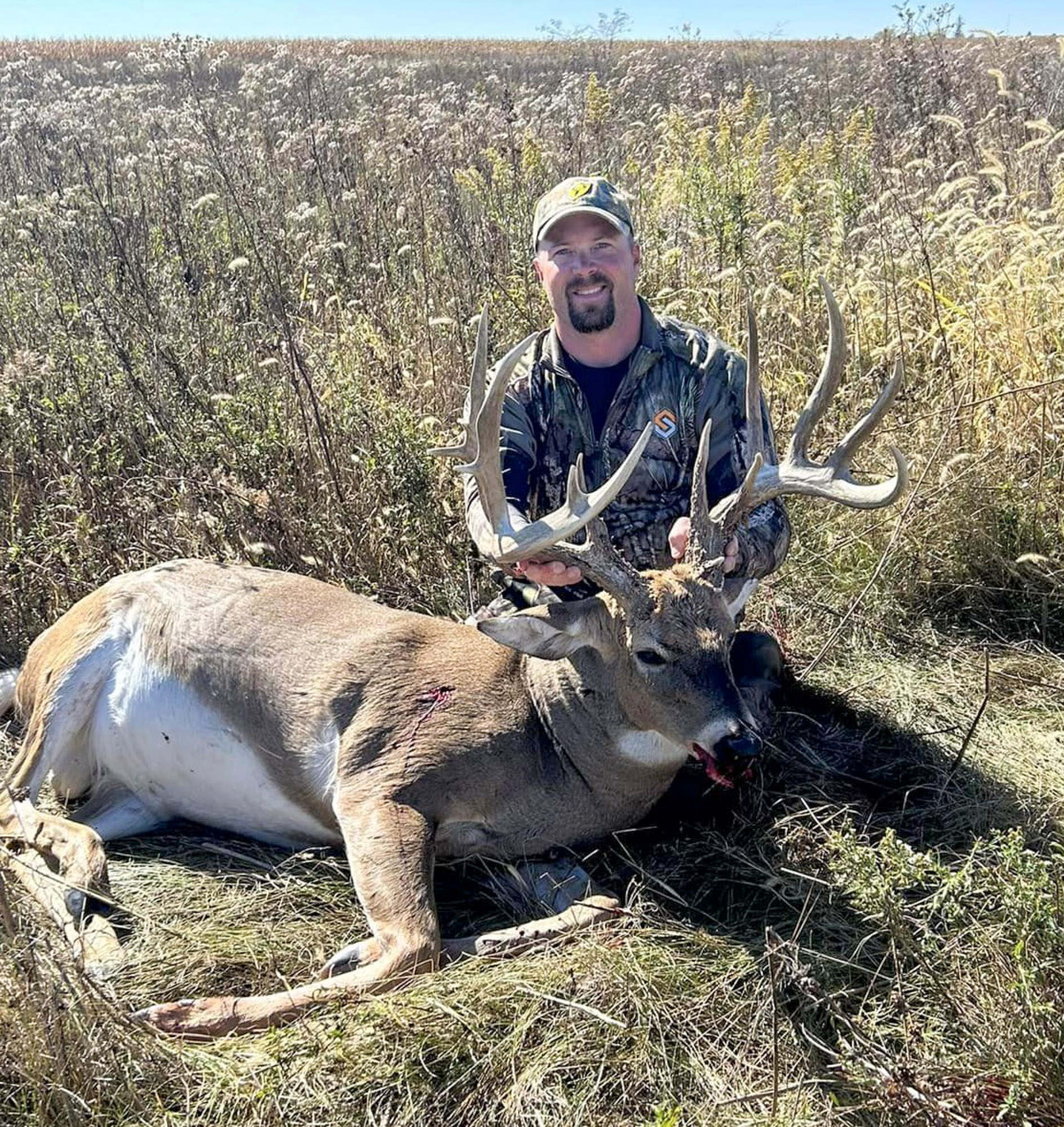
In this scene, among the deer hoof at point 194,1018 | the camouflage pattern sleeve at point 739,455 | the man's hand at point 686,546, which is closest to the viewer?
the deer hoof at point 194,1018

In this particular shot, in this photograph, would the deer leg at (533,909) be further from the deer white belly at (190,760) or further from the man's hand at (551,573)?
the man's hand at (551,573)

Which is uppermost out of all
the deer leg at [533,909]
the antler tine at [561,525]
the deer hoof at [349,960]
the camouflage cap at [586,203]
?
the camouflage cap at [586,203]

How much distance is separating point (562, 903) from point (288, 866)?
917 mm

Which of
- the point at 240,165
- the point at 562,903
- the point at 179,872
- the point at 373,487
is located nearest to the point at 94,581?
the point at 373,487

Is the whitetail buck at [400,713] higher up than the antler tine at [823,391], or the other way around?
the antler tine at [823,391]

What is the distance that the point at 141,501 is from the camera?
5.30 m

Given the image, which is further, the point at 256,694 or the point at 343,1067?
the point at 256,694

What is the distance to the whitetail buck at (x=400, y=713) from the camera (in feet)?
11.0

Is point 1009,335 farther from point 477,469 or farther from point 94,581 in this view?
point 94,581

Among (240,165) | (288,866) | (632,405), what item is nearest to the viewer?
(288,866)

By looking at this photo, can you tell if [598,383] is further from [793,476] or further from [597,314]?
[793,476]

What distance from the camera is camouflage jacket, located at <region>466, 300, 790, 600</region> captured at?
441 cm

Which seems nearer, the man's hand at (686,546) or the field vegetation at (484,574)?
the field vegetation at (484,574)

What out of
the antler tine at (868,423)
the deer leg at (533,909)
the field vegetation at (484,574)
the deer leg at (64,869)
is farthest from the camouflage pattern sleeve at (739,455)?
the deer leg at (64,869)
